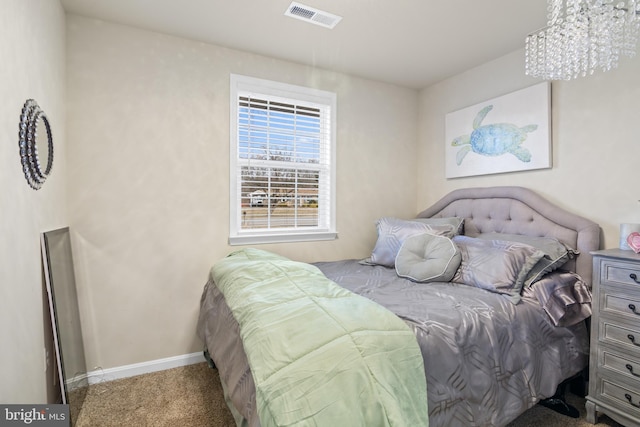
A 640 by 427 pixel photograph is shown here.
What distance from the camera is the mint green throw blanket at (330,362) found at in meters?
0.99

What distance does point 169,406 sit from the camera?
197 centimetres

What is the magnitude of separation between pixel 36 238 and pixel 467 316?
214 cm

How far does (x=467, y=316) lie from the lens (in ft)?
Result: 5.15

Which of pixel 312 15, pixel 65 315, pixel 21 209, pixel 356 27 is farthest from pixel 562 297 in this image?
pixel 65 315

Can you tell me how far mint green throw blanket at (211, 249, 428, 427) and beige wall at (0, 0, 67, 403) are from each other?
850 mm

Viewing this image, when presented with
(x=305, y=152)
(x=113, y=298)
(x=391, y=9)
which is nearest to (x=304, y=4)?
(x=391, y=9)

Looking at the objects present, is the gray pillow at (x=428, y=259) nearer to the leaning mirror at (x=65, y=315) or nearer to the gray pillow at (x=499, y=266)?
the gray pillow at (x=499, y=266)

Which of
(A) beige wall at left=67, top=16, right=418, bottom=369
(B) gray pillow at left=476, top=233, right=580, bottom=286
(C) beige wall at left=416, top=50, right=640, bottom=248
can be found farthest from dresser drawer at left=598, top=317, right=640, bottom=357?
(A) beige wall at left=67, top=16, right=418, bottom=369

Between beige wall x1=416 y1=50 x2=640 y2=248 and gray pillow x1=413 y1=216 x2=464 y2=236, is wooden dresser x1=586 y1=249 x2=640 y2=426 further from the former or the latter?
gray pillow x1=413 y1=216 x2=464 y2=236

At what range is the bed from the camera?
4.49 feet

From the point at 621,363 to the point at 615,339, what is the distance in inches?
4.7

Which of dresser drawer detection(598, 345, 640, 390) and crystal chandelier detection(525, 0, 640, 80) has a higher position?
crystal chandelier detection(525, 0, 640, 80)

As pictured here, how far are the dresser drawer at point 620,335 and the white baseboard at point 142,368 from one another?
2.68 metres

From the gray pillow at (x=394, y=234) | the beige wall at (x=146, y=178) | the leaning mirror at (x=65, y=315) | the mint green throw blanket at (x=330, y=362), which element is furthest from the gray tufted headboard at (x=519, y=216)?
the leaning mirror at (x=65, y=315)
